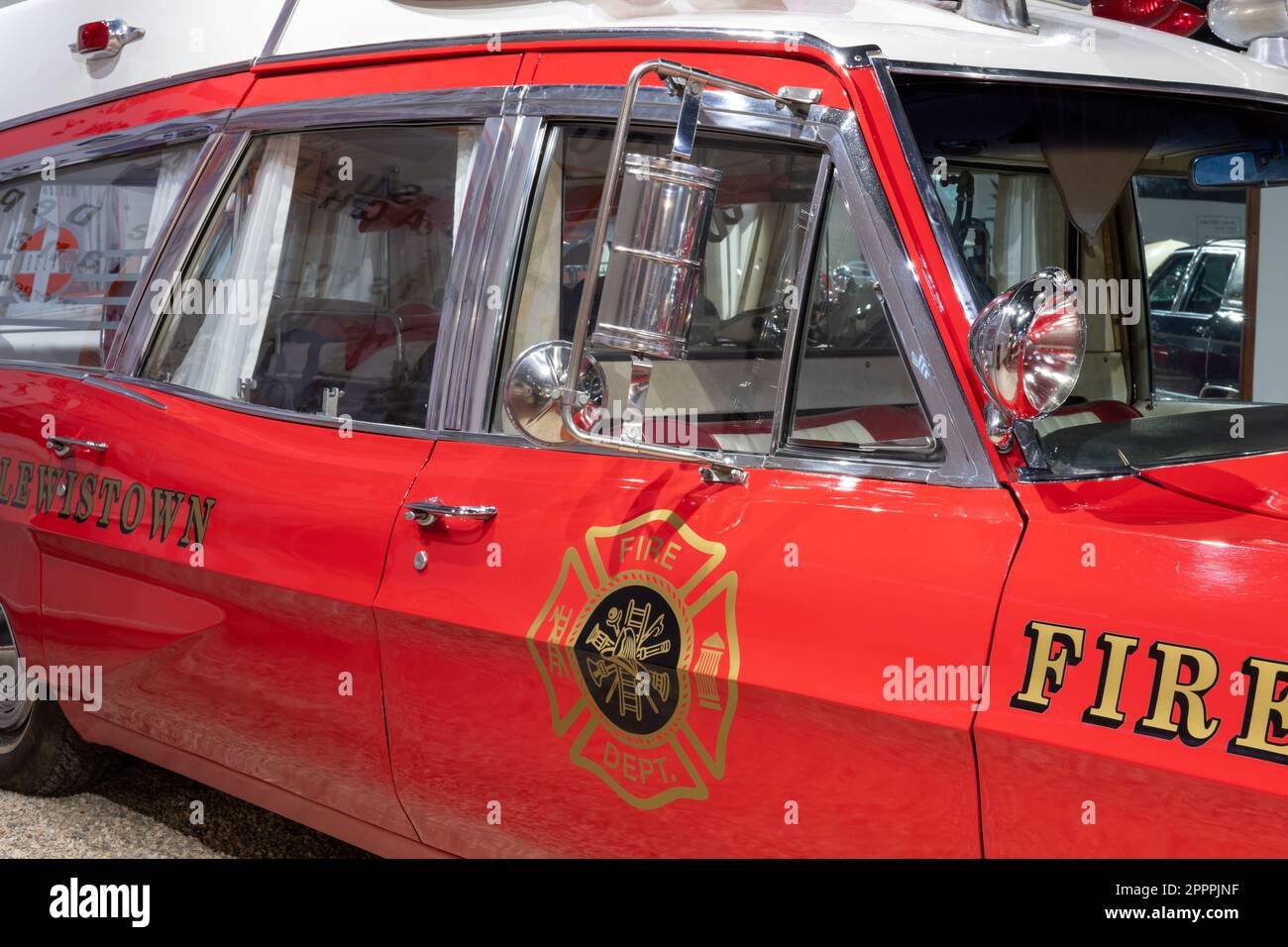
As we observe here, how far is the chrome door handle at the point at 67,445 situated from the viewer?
3434mm

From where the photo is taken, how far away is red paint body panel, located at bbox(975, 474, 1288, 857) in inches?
68.8

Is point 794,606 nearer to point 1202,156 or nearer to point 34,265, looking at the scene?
point 1202,156

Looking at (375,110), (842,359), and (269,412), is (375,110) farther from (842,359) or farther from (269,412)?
(842,359)

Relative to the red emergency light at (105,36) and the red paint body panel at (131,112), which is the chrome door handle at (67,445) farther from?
the red emergency light at (105,36)

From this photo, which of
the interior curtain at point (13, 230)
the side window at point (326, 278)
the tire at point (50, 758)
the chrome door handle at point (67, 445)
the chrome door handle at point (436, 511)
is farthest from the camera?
the interior curtain at point (13, 230)

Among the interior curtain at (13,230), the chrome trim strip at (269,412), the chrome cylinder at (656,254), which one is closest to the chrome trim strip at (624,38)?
the chrome cylinder at (656,254)

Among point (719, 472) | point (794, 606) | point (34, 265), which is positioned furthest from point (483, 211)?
point (34, 265)

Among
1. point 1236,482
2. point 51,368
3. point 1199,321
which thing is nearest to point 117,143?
point 51,368

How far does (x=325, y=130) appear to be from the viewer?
321 cm

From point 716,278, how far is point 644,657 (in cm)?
71

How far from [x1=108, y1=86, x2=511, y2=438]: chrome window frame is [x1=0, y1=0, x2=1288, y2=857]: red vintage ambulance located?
0.01 metres

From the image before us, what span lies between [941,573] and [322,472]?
4.66 ft
